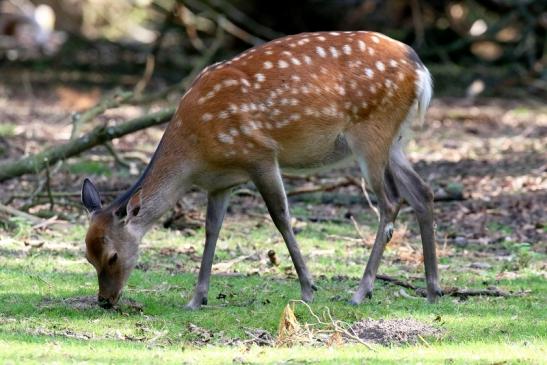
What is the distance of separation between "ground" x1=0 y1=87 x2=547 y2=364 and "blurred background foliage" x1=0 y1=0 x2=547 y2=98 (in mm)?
4260

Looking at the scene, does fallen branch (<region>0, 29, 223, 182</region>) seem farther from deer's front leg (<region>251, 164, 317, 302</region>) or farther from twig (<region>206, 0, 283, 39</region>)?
twig (<region>206, 0, 283, 39</region>)

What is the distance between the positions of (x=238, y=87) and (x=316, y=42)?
2.31 ft

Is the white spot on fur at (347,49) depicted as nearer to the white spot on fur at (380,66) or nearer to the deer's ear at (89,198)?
the white spot on fur at (380,66)

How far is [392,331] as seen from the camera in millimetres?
6840

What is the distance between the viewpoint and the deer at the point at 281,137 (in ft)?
25.7

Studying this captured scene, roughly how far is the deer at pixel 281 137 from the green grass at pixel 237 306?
332mm

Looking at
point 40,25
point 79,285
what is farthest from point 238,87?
point 40,25

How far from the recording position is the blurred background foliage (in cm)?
1984

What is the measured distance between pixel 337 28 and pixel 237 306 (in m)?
14.1

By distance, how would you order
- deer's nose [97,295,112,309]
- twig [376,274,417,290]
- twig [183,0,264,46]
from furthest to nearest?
twig [183,0,264,46] → twig [376,274,417,290] → deer's nose [97,295,112,309]

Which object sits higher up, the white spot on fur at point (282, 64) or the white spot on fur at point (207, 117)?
the white spot on fur at point (282, 64)

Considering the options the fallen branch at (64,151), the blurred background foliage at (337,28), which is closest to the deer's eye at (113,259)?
the fallen branch at (64,151)

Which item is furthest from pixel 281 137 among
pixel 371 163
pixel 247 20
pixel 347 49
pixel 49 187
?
pixel 247 20

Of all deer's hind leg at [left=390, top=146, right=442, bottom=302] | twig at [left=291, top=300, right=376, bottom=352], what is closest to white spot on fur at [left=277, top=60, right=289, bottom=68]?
deer's hind leg at [left=390, top=146, right=442, bottom=302]
